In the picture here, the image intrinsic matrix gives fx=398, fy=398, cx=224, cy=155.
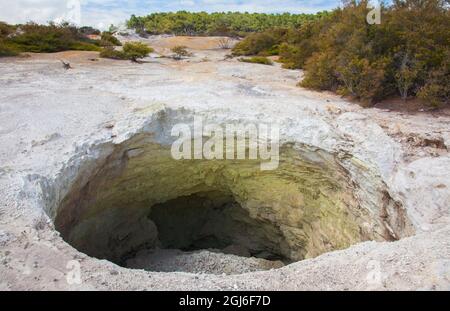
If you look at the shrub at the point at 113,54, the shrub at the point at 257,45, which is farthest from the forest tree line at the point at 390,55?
the shrub at the point at 257,45

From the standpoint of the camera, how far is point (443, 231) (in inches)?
197

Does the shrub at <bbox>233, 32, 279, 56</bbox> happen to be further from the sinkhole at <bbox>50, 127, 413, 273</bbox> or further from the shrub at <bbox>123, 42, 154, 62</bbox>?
the sinkhole at <bbox>50, 127, 413, 273</bbox>

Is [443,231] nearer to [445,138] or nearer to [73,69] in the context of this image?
[445,138]

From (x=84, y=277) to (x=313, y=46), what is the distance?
1396cm

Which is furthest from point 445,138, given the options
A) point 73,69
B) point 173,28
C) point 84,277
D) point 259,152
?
point 173,28

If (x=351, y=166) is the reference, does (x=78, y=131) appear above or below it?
above

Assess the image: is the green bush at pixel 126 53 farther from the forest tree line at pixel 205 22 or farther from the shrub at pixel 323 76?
the forest tree line at pixel 205 22

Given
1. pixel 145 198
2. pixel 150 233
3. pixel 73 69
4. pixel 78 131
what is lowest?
pixel 150 233

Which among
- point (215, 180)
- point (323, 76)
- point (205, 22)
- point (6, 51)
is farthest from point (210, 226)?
point (205, 22)

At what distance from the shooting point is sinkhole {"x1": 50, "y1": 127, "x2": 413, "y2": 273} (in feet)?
24.7

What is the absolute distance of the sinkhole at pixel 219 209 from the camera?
753 cm

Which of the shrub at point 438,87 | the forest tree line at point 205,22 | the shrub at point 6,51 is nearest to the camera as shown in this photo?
the shrub at point 438,87

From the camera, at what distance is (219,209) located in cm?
1245

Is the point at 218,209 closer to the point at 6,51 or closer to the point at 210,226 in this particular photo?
the point at 210,226
